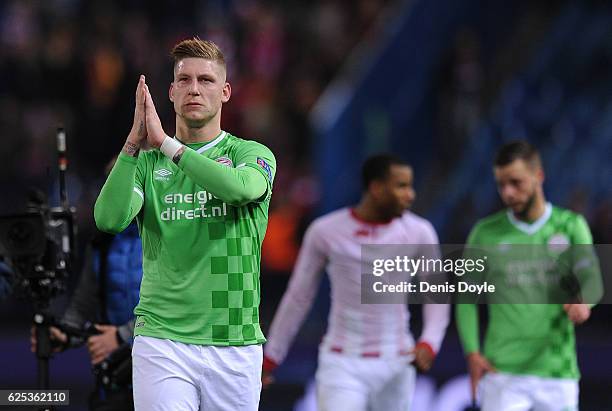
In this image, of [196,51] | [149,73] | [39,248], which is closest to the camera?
[196,51]

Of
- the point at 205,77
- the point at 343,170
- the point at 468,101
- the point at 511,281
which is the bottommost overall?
the point at 511,281

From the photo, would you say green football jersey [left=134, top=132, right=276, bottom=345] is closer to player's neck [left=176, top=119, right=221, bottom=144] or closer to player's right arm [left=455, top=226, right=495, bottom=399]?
player's neck [left=176, top=119, right=221, bottom=144]

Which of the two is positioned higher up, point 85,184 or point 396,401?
point 85,184

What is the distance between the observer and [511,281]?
8094mm

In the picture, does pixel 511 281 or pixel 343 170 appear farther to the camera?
pixel 343 170

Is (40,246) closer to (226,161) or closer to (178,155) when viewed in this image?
(226,161)

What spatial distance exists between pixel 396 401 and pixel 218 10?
26.9 feet

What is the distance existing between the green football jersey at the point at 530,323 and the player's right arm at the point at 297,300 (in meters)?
0.98

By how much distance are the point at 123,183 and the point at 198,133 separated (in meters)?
0.50

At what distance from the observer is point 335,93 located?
13.6 meters

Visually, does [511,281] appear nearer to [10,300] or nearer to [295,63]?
[10,300]

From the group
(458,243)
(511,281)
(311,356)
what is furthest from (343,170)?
(511,281)

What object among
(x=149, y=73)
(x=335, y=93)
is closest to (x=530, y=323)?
(x=335, y=93)

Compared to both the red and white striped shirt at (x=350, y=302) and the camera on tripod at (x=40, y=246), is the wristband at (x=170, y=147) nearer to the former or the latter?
the camera on tripod at (x=40, y=246)
